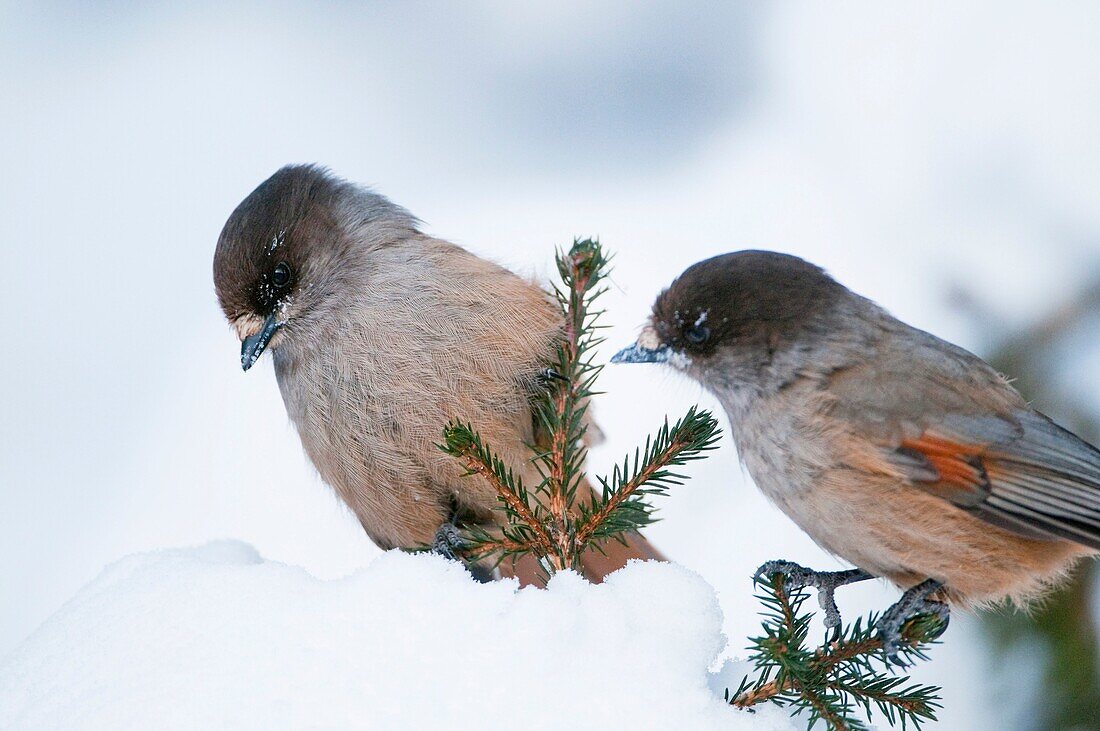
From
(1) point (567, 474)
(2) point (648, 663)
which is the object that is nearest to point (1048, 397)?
(1) point (567, 474)

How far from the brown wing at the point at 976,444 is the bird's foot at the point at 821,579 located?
259 millimetres

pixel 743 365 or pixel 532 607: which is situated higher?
pixel 743 365

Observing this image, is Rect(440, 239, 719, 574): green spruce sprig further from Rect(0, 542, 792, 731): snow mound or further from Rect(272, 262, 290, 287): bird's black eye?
Rect(272, 262, 290, 287): bird's black eye

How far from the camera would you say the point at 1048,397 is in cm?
258

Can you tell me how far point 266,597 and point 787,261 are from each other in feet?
A: 4.36

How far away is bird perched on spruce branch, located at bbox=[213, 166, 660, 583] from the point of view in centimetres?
212

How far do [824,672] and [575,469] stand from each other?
0.51 metres

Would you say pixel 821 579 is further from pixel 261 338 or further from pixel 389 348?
pixel 261 338

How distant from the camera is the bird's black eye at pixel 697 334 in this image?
2.13 metres

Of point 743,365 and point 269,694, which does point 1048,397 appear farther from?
point 269,694

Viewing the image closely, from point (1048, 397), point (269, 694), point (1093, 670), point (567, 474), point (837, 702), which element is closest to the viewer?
point (269, 694)

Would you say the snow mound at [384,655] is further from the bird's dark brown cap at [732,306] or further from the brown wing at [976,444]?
the bird's dark brown cap at [732,306]

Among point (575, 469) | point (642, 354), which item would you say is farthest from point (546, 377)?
point (575, 469)

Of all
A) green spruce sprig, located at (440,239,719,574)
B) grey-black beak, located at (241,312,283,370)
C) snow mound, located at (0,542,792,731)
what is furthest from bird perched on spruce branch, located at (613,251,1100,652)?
grey-black beak, located at (241,312,283,370)
